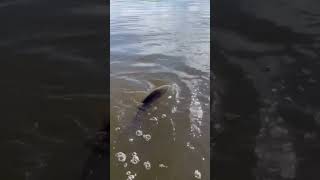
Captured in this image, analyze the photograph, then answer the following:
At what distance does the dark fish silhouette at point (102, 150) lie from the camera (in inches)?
59.6

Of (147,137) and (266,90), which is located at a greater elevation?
(266,90)

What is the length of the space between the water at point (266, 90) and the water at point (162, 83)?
0.19 ft

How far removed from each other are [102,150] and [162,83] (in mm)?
315

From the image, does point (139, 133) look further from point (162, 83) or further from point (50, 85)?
point (50, 85)

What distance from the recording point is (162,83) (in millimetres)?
1557

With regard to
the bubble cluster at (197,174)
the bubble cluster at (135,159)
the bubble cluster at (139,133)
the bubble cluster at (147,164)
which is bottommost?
the bubble cluster at (197,174)

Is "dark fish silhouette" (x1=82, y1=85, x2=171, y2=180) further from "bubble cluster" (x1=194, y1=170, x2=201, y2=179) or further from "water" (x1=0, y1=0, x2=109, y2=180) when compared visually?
"bubble cluster" (x1=194, y1=170, x2=201, y2=179)

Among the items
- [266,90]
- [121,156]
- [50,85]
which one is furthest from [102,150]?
[266,90]

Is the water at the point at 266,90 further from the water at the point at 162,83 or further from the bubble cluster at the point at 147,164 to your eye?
the bubble cluster at the point at 147,164

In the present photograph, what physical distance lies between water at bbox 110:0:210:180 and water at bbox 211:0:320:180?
0.19ft

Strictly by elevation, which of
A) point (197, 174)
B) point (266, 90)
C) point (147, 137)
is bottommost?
point (197, 174)

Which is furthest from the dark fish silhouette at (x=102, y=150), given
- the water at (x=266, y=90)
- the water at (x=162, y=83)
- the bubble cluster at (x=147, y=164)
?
the water at (x=266, y=90)

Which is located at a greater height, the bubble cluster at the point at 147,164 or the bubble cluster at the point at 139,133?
the bubble cluster at the point at 139,133

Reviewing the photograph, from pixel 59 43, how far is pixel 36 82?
0.53ft
